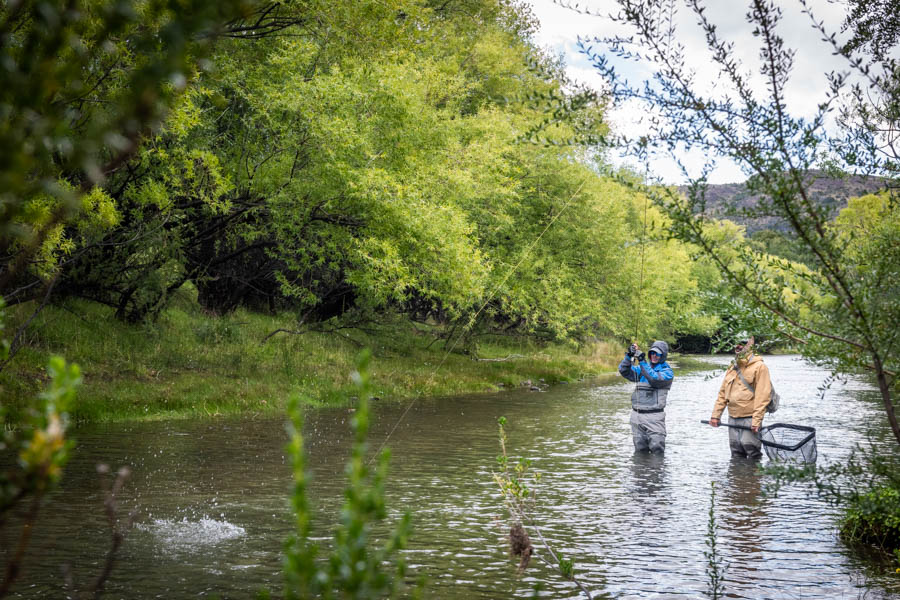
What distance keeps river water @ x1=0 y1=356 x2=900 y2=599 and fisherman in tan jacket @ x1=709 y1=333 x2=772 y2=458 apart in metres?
0.49

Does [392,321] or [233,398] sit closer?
[233,398]

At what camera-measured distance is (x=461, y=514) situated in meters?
9.42

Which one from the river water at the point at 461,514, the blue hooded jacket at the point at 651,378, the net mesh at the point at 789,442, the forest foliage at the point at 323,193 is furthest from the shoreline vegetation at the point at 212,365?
the net mesh at the point at 789,442

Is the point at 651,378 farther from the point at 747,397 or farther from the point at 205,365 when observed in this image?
the point at 205,365

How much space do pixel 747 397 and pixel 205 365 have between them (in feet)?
41.2

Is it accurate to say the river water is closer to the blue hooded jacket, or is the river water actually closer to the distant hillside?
the blue hooded jacket

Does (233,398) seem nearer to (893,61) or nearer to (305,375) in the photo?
(305,375)

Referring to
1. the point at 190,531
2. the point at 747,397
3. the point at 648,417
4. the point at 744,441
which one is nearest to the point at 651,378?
the point at 648,417

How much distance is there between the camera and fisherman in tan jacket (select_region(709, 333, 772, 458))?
493 inches

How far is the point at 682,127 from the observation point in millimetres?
5223

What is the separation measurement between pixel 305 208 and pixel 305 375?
436cm

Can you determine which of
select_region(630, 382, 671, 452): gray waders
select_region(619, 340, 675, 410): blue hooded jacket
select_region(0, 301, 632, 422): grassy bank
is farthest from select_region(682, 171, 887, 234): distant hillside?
select_region(0, 301, 632, 422): grassy bank

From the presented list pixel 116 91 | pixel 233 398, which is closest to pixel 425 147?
pixel 233 398

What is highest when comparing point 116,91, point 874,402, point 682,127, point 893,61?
point 116,91
